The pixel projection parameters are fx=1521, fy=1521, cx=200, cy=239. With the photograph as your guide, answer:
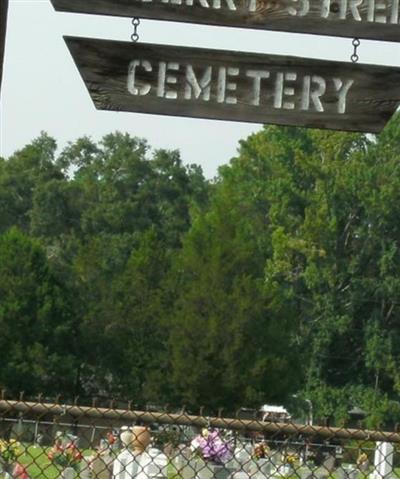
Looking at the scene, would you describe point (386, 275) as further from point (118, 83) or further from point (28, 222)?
point (118, 83)

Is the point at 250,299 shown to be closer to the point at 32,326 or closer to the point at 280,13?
the point at 32,326

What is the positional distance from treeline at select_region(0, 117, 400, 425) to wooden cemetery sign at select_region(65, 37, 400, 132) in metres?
55.5

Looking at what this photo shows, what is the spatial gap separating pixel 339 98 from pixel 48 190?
74181 mm

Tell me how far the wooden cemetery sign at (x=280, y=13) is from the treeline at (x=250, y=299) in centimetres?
5558

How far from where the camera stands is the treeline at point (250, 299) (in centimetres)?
6262

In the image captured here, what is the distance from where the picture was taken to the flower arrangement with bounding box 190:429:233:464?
52.2 ft

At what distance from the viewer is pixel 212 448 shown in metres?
16.4

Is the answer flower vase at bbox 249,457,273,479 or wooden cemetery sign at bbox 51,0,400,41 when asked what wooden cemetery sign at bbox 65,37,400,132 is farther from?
flower vase at bbox 249,457,273,479

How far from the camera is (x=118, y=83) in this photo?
6551 millimetres

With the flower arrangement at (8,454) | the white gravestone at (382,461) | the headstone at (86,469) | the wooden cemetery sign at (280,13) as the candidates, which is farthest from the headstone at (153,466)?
the wooden cemetery sign at (280,13)

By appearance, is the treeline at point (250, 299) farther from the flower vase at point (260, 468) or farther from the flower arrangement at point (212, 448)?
the flower arrangement at point (212, 448)

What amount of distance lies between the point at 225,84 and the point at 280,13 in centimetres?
38

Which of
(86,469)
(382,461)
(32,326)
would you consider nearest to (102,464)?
(86,469)

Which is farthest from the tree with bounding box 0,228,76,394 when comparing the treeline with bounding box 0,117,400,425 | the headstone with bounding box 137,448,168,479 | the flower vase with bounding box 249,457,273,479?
the headstone with bounding box 137,448,168,479
